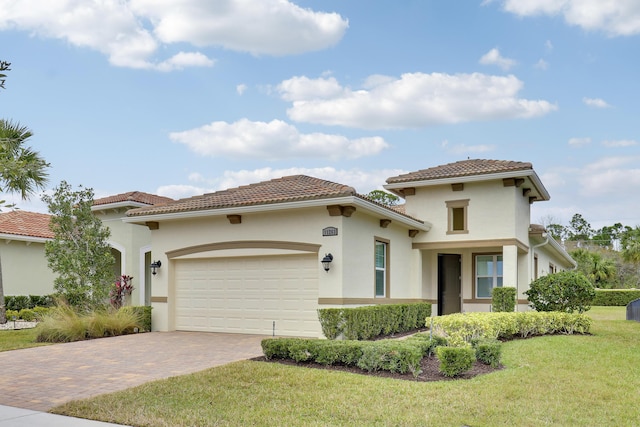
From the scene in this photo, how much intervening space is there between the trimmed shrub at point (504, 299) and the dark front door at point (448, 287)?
119 inches

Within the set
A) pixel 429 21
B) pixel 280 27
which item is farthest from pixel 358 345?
pixel 429 21

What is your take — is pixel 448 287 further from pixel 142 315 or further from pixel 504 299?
pixel 142 315

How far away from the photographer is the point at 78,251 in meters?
17.3

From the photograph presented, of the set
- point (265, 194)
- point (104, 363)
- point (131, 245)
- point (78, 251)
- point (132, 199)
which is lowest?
point (104, 363)

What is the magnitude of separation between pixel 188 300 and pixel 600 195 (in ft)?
95.6

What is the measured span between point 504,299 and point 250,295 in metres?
7.58

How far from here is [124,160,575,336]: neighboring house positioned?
46.9ft

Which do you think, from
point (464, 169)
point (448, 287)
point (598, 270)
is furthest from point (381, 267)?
point (598, 270)

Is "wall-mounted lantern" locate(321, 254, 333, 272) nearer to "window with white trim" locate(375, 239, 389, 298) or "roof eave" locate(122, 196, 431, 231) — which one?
"roof eave" locate(122, 196, 431, 231)

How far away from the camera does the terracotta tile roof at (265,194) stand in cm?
1393

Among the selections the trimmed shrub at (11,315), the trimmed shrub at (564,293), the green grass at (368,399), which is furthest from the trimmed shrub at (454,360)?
the trimmed shrub at (11,315)

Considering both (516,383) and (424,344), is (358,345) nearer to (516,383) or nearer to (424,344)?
(424,344)

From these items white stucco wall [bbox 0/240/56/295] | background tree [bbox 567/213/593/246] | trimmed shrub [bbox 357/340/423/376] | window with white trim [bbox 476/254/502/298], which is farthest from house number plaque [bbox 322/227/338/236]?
background tree [bbox 567/213/593/246]

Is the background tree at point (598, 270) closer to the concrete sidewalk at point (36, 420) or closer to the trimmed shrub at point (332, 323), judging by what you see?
the trimmed shrub at point (332, 323)
